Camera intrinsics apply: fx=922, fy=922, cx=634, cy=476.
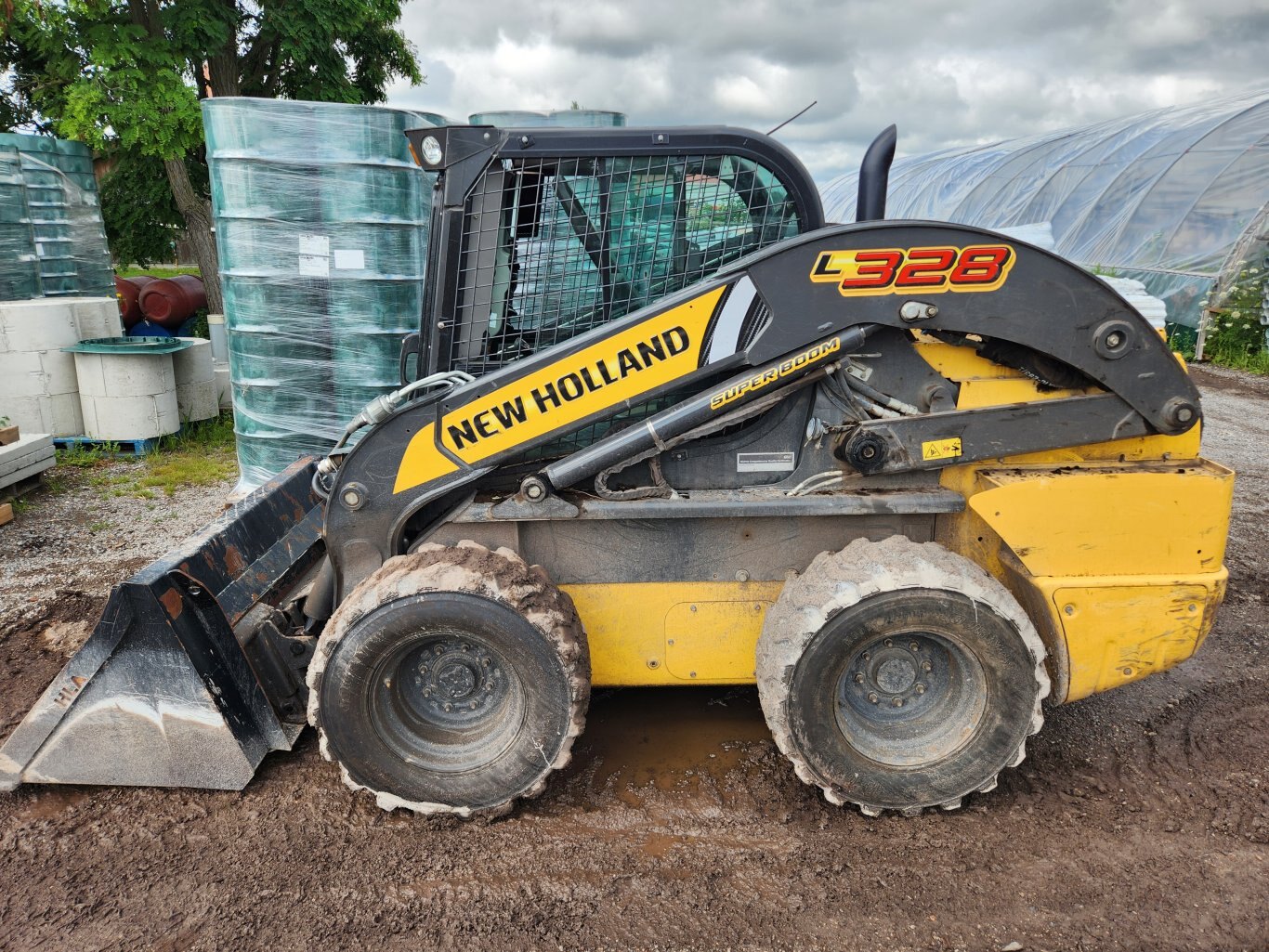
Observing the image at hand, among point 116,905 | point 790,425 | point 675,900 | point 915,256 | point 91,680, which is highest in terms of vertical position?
point 915,256

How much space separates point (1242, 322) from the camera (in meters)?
12.4

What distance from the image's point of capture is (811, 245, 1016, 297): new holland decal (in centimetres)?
316

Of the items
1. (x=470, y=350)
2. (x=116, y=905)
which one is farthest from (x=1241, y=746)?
(x=116, y=905)

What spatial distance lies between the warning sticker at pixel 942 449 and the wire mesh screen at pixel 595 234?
0.97m

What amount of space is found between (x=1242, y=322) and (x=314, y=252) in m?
12.1

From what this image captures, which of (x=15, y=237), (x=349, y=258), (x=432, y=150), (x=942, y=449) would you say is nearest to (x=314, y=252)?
(x=349, y=258)

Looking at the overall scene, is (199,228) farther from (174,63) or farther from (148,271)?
(148,271)

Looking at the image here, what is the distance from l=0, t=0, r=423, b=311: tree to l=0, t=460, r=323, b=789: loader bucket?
8793 mm

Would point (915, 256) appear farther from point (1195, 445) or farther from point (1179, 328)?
point (1179, 328)

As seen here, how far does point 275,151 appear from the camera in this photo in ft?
19.0

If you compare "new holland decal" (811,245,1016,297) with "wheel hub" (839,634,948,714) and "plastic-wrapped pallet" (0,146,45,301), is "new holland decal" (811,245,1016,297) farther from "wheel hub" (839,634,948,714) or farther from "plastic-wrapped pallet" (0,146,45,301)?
"plastic-wrapped pallet" (0,146,45,301)

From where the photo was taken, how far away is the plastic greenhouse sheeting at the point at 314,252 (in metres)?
5.78

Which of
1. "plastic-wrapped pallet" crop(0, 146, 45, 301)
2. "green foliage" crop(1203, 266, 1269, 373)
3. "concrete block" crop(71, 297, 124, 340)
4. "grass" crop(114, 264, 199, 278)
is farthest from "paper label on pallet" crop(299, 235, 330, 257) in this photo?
"grass" crop(114, 264, 199, 278)

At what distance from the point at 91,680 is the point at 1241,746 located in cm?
459
